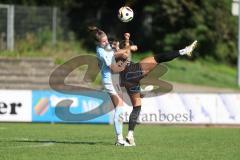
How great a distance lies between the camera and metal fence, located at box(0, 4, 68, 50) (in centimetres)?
3444

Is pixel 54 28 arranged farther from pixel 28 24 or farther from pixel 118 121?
pixel 118 121

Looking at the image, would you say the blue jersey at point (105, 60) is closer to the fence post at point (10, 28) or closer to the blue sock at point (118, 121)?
the blue sock at point (118, 121)

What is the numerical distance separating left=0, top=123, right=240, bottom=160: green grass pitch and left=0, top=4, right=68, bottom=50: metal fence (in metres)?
16.3

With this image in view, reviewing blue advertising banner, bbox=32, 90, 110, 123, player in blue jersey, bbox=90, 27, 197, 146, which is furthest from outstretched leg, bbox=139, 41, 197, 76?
blue advertising banner, bbox=32, 90, 110, 123

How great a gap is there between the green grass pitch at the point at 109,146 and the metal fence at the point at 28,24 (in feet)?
Result: 53.4

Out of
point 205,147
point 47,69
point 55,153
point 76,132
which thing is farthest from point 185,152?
point 47,69

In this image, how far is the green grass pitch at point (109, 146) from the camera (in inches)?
497

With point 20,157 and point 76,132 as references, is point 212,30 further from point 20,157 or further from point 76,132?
point 20,157

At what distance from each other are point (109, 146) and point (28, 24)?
71.4 feet

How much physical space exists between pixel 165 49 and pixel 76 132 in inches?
835

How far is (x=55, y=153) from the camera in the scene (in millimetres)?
12969

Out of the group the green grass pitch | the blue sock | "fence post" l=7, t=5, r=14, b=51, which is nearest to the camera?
the green grass pitch

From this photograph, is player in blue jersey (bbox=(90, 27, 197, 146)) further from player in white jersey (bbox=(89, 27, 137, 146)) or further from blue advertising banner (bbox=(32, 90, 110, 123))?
blue advertising banner (bbox=(32, 90, 110, 123))

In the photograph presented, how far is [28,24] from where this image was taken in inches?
1396
